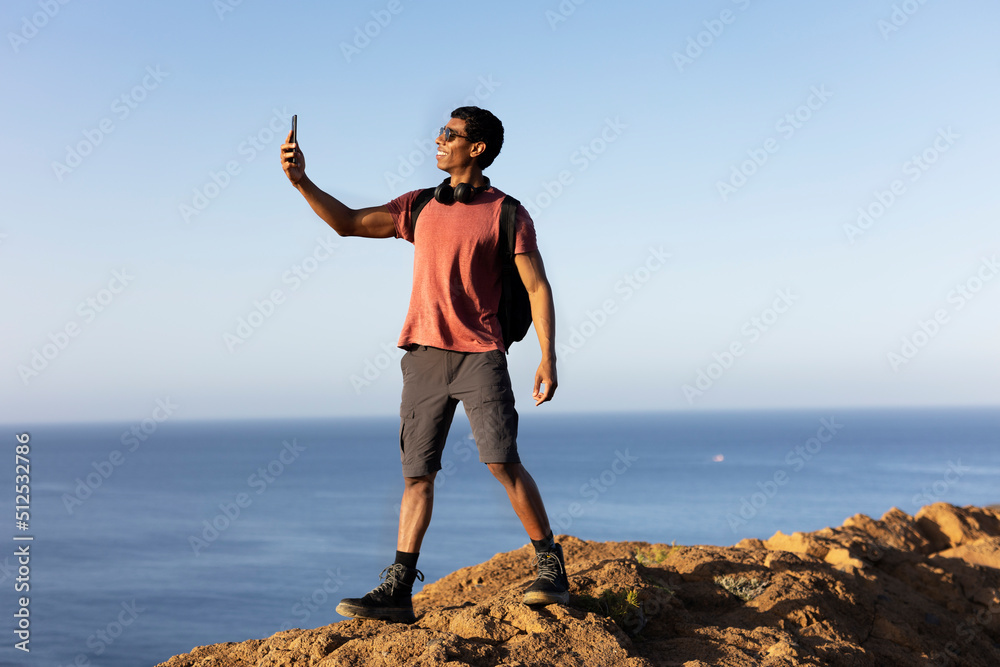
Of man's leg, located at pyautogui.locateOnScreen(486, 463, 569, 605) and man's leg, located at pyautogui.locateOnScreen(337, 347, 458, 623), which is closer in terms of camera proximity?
man's leg, located at pyautogui.locateOnScreen(486, 463, 569, 605)

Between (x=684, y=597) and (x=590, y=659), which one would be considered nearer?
(x=590, y=659)

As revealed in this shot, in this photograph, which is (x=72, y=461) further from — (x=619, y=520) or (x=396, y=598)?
(x=396, y=598)

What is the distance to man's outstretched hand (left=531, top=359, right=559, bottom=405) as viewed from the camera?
404 centimetres

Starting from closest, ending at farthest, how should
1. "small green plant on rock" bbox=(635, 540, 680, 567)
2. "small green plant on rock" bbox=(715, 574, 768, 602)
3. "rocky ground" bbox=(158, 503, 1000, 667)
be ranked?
1. "rocky ground" bbox=(158, 503, 1000, 667)
2. "small green plant on rock" bbox=(715, 574, 768, 602)
3. "small green plant on rock" bbox=(635, 540, 680, 567)

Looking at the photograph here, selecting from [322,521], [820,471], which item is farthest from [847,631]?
[820,471]

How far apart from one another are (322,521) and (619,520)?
81.9ft

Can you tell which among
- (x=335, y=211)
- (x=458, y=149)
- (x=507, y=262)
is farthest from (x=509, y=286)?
(x=335, y=211)

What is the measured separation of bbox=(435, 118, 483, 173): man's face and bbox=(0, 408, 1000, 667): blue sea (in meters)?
1.71

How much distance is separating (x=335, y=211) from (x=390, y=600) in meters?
1.98

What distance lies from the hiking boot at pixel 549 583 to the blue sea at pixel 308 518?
0.94 feet

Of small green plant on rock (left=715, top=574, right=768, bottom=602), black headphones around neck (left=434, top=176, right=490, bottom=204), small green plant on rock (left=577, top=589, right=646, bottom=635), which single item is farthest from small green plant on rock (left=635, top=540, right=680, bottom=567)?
black headphones around neck (left=434, top=176, right=490, bottom=204)

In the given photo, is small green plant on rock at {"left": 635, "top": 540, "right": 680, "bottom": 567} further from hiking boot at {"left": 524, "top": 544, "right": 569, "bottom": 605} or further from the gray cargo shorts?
the gray cargo shorts

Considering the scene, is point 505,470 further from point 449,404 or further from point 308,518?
point 308,518

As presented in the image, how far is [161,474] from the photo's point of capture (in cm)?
12912
